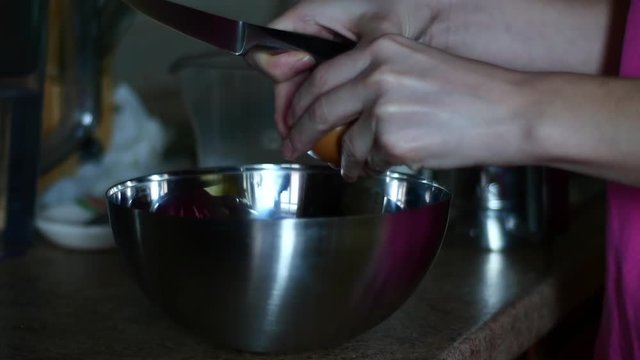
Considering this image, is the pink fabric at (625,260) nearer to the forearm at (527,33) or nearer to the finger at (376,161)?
the forearm at (527,33)

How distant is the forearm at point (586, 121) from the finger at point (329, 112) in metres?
0.11

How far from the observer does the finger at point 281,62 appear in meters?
0.80

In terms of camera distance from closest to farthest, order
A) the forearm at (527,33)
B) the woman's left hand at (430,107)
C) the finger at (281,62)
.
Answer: the woman's left hand at (430,107)
the finger at (281,62)
the forearm at (527,33)

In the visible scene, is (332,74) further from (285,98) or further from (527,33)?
(527,33)

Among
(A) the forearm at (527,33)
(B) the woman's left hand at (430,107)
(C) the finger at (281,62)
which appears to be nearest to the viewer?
(B) the woman's left hand at (430,107)

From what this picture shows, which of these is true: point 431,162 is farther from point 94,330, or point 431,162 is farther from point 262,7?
point 262,7

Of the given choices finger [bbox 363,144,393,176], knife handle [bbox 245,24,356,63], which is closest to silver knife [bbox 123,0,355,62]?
knife handle [bbox 245,24,356,63]

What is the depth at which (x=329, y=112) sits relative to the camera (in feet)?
2.27

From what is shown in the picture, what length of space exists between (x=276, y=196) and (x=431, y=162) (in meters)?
0.24

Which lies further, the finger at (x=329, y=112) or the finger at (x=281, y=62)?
the finger at (x=281, y=62)

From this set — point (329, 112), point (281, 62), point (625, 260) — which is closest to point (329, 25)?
point (281, 62)

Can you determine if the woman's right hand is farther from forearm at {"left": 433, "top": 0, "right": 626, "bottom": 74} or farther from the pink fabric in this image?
the pink fabric

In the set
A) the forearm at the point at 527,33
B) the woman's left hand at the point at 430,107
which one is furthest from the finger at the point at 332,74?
the forearm at the point at 527,33

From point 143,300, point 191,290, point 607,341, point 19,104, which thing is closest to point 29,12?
point 19,104
